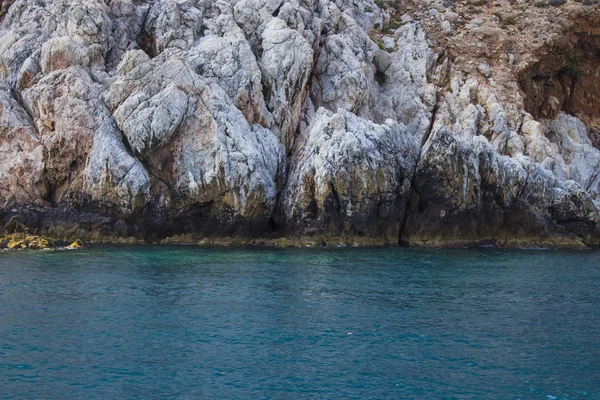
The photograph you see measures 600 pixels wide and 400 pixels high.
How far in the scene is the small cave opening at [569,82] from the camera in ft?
231

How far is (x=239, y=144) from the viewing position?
49188 millimetres

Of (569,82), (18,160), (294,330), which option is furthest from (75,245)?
(569,82)

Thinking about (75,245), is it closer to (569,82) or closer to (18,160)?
(18,160)

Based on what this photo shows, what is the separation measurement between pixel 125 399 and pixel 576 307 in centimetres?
2071

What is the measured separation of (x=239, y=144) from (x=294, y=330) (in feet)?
94.8

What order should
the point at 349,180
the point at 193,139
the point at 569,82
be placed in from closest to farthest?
the point at 349,180, the point at 193,139, the point at 569,82

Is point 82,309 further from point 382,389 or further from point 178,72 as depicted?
point 178,72

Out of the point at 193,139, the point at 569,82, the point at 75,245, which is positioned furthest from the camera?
the point at 569,82

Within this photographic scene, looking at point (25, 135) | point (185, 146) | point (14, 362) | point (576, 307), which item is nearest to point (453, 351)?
point (576, 307)

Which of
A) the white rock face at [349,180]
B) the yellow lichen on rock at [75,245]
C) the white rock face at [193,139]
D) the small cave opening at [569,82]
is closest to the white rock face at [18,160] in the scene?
the yellow lichen on rock at [75,245]

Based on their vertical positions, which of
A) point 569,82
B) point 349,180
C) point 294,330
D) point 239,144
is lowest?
point 294,330

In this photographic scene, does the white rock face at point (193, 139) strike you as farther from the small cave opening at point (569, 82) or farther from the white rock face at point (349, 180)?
the small cave opening at point (569, 82)

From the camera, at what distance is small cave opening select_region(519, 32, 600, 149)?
7050 centimetres

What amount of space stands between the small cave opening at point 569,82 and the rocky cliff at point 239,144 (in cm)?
899
